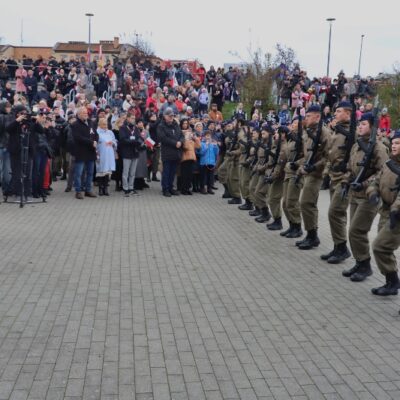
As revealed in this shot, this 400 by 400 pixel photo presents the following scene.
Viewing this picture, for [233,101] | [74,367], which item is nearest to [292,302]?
[74,367]

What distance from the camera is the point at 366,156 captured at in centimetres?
697

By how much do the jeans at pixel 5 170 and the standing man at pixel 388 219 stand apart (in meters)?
8.67

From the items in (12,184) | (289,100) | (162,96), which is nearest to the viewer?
(12,184)

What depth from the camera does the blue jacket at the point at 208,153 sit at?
49.4ft

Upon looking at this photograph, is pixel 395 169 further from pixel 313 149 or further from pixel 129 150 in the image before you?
pixel 129 150

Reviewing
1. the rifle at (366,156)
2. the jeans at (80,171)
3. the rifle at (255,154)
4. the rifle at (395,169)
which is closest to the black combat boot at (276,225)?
the rifle at (255,154)

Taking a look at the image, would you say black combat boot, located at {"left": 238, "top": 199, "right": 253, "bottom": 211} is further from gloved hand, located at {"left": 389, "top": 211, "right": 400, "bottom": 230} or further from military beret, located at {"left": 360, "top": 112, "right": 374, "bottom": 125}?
gloved hand, located at {"left": 389, "top": 211, "right": 400, "bottom": 230}

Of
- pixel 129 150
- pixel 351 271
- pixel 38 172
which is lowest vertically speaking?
pixel 351 271

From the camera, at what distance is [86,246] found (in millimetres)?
8641

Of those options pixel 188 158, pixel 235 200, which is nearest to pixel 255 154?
pixel 235 200

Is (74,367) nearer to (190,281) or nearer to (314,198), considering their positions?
(190,281)

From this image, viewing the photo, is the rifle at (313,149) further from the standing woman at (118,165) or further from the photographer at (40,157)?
the standing woman at (118,165)

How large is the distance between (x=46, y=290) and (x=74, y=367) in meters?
2.13

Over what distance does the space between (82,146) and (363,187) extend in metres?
8.13
